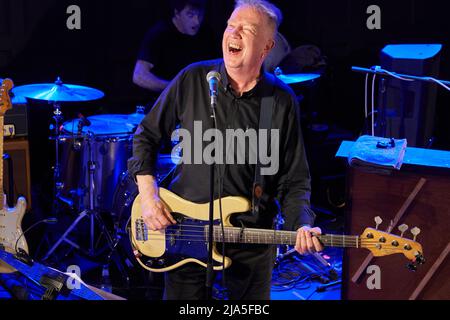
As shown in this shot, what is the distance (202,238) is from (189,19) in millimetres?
3222

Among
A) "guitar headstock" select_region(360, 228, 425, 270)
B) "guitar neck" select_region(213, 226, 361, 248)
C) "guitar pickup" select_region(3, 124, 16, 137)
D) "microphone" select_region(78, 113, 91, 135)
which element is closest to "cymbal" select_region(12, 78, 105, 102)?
"microphone" select_region(78, 113, 91, 135)

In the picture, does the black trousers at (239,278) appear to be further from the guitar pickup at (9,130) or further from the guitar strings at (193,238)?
the guitar pickup at (9,130)

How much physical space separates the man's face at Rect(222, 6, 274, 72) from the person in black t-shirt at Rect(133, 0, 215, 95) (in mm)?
2802

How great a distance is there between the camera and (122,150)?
580 cm

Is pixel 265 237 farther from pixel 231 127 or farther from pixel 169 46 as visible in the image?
pixel 169 46

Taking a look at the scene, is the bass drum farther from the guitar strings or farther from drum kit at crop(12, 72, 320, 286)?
the guitar strings

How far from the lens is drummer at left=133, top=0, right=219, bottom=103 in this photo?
6.36 metres

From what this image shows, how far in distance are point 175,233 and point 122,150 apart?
218cm

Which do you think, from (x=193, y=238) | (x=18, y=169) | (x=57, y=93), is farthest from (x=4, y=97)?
(x=193, y=238)
